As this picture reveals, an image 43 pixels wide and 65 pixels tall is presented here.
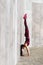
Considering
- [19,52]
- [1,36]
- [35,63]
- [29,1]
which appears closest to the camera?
[1,36]

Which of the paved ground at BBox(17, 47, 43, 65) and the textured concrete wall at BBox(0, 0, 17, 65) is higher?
the textured concrete wall at BBox(0, 0, 17, 65)

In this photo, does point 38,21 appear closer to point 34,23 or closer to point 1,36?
point 34,23

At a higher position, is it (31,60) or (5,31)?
(5,31)

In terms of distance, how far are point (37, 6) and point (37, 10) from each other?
73 millimetres

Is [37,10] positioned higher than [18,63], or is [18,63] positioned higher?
[37,10]

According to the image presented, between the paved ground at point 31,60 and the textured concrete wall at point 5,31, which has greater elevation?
the textured concrete wall at point 5,31

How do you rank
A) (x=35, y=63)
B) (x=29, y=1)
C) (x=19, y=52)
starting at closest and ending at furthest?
(x=35, y=63)
(x=19, y=52)
(x=29, y=1)

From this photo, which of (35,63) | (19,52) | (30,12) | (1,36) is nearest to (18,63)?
(35,63)

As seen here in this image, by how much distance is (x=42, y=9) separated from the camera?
3.63m

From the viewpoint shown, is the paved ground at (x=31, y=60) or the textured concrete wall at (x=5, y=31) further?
the paved ground at (x=31, y=60)

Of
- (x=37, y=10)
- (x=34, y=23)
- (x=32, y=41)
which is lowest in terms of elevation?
(x=32, y=41)

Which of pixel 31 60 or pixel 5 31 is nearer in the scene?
pixel 5 31

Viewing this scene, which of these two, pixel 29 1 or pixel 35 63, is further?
pixel 29 1

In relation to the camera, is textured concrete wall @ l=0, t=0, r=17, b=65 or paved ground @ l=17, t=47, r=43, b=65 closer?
textured concrete wall @ l=0, t=0, r=17, b=65
